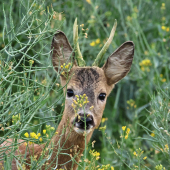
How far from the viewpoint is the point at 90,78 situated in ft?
11.7

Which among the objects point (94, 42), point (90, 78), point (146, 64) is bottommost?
point (146, 64)

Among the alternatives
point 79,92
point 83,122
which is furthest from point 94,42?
point 83,122

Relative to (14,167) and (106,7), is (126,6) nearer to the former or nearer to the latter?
(106,7)

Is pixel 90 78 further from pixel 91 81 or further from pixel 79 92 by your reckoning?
pixel 79 92

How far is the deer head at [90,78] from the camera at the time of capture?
3344 millimetres

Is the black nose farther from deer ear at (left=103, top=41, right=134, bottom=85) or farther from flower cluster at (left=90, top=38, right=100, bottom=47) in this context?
flower cluster at (left=90, top=38, right=100, bottom=47)

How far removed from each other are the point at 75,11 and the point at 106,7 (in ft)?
1.94

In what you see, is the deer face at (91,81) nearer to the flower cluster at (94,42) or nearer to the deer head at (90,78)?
the deer head at (90,78)

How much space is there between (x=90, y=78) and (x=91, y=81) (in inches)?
1.3

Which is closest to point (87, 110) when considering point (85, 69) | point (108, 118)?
point (85, 69)

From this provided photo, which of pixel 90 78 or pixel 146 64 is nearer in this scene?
pixel 90 78

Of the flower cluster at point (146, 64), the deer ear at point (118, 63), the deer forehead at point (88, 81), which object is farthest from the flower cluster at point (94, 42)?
the deer forehead at point (88, 81)

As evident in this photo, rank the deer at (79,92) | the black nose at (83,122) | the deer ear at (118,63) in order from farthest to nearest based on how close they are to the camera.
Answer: the deer ear at (118,63), the deer at (79,92), the black nose at (83,122)

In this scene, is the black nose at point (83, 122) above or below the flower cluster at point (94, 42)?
below
